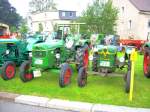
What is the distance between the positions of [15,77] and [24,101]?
9.59 ft

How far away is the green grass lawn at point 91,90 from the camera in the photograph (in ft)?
26.5

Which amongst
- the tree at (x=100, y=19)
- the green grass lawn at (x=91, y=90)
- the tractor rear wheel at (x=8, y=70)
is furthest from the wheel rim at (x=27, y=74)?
the tree at (x=100, y=19)

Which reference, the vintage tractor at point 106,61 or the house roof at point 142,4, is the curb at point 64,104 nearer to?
the vintage tractor at point 106,61

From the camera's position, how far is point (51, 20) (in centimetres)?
5575

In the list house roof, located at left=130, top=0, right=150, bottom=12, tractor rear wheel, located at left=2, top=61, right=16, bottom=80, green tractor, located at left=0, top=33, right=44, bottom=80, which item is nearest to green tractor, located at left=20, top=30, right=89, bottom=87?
tractor rear wheel, located at left=2, top=61, right=16, bottom=80

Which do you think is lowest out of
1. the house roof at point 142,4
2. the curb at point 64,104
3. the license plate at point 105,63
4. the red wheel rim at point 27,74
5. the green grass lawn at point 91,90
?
the curb at point 64,104

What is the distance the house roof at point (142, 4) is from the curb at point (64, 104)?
112ft

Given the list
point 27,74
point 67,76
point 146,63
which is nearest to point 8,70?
point 27,74

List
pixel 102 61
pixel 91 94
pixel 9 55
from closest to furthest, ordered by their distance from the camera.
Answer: pixel 91 94, pixel 102 61, pixel 9 55

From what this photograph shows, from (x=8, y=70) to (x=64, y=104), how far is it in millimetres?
3390

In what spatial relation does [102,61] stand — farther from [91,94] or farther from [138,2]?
[138,2]

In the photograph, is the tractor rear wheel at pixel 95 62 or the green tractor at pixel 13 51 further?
the green tractor at pixel 13 51

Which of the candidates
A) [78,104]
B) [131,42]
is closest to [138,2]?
[131,42]

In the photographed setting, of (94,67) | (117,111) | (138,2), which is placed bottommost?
(117,111)
